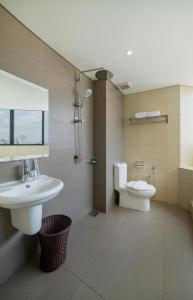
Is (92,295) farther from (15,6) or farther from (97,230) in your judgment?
(15,6)

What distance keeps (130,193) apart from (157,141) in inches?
45.9

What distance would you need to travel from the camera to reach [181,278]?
1.27 meters

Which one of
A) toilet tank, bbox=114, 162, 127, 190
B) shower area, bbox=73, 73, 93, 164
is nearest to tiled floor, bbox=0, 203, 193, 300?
toilet tank, bbox=114, 162, 127, 190

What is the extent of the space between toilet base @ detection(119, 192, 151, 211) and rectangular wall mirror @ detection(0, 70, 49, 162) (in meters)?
1.67

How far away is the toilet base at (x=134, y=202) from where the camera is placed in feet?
8.16

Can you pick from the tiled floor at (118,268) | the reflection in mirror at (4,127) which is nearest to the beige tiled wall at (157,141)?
the tiled floor at (118,268)

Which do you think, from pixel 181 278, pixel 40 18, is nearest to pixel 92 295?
pixel 181 278

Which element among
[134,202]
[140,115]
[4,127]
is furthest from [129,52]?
[134,202]

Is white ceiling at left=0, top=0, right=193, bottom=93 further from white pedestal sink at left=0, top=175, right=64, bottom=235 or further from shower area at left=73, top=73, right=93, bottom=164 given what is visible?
white pedestal sink at left=0, top=175, right=64, bottom=235

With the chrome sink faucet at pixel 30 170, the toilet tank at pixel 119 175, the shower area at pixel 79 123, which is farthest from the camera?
the toilet tank at pixel 119 175

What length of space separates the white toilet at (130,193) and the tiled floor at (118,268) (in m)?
0.43

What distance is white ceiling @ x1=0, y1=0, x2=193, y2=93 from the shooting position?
3.99ft

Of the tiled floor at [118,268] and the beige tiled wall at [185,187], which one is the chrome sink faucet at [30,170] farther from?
the beige tiled wall at [185,187]

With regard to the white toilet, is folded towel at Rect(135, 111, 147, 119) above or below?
above
